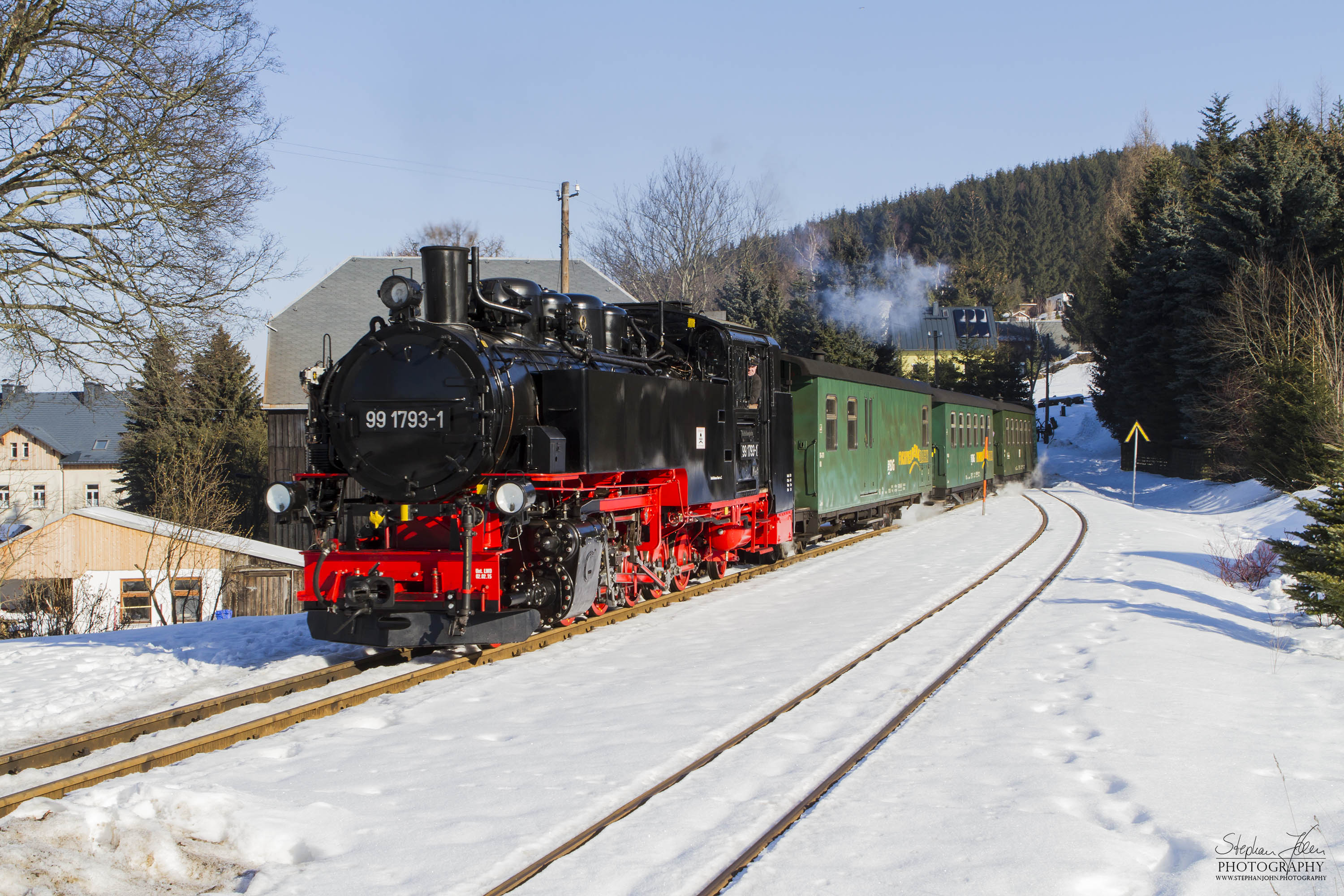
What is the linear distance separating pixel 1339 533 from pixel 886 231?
8953cm

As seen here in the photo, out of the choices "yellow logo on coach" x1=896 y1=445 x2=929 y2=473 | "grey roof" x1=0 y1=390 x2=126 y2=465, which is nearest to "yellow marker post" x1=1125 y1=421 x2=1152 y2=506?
"yellow logo on coach" x1=896 y1=445 x2=929 y2=473

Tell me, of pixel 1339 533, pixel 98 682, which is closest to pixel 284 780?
pixel 98 682

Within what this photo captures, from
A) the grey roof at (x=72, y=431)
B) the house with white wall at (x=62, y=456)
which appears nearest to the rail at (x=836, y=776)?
the house with white wall at (x=62, y=456)

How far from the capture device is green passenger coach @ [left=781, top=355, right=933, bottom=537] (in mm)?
13914

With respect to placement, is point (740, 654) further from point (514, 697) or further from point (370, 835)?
point (370, 835)

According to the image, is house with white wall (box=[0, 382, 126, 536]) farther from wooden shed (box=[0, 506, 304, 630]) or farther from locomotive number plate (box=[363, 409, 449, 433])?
locomotive number plate (box=[363, 409, 449, 433])

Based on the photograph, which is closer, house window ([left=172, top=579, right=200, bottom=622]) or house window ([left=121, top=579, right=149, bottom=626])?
house window ([left=172, top=579, right=200, bottom=622])

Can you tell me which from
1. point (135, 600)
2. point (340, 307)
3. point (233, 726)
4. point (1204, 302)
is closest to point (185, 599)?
point (135, 600)

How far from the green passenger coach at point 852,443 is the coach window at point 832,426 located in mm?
16

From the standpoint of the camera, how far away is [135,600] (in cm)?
2470

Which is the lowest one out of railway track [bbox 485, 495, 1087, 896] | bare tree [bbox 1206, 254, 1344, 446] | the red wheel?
railway track [bbox 485, 495, 1087, 896]

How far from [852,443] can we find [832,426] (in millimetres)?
1099

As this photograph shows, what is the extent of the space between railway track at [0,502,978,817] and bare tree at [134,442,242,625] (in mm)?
11956

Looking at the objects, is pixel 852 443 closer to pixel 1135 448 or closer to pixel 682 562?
pixel 682 562
